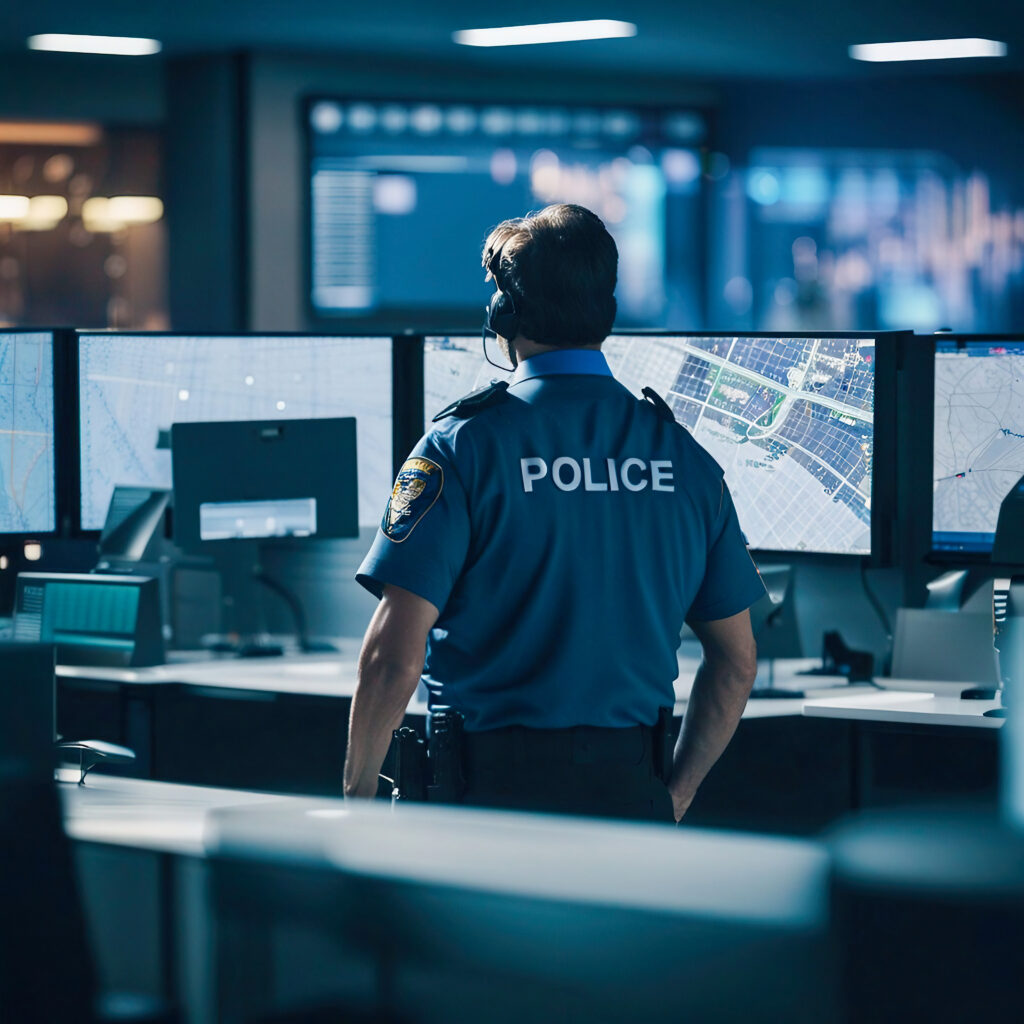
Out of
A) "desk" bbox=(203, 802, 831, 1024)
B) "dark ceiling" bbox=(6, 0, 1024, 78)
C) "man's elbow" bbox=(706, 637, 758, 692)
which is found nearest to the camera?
"desk" bbox=(203, 802, 831, 1024)

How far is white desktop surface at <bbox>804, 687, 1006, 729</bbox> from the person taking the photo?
237 cm

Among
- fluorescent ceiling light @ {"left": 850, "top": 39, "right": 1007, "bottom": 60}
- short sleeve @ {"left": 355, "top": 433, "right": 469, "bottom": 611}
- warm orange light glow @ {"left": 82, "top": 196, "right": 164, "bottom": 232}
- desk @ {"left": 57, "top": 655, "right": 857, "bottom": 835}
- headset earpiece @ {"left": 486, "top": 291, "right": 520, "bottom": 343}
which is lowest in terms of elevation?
desk @ {"left": 57, "top": 655, "right": 857, "bottom": 835}

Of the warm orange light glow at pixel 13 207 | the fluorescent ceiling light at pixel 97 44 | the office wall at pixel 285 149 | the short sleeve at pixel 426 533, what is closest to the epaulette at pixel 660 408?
the short sleeve at pixel 426 533

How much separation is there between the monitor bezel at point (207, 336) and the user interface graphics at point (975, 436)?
96 centimetres

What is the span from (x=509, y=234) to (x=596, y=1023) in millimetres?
1178

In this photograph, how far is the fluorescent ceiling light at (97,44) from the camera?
625cm

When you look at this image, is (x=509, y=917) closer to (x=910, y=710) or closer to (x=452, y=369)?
(x=910, y=710)

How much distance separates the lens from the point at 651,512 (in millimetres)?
1655

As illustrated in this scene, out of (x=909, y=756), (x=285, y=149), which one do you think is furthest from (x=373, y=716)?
(x=285, y=149)

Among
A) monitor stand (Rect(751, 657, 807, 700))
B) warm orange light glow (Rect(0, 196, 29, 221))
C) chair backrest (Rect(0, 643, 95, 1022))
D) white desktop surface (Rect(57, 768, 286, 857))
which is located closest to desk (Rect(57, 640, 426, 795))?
white desktop surface (Rect(57, 768, 286, 857))

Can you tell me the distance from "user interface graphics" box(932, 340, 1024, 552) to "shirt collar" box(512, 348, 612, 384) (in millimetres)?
1090

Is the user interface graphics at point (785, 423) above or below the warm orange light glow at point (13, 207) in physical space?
below

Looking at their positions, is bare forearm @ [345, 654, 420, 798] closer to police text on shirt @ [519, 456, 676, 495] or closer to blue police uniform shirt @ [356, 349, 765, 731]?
blue police uniform shirt @ [356, 349, 765, 731]

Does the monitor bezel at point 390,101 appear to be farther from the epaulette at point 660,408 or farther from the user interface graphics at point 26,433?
the epaulette at point 660,408
